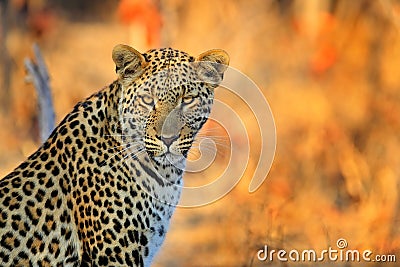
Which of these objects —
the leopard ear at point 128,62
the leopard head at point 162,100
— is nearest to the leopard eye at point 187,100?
the leopard head at point 162,100

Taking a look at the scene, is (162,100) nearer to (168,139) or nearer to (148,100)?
(148,100)

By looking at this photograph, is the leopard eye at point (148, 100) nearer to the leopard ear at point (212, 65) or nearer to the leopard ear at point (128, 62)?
the leopard ear at point (128, 62)

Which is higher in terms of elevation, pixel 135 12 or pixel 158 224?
pixel 135 12

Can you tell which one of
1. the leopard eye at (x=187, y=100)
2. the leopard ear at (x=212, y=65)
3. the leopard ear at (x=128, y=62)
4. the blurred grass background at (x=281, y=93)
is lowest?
the leopard eye at (x=187, y=100)

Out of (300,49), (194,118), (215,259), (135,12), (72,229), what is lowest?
(72,229)

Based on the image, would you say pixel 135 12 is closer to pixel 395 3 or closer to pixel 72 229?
pixel 395 3

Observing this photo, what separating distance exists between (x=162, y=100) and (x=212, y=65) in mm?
429

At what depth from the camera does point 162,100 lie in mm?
5695

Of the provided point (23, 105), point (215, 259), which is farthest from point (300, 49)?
point (215, 259)

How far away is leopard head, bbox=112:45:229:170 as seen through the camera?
223 inches

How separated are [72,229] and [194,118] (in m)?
0.98

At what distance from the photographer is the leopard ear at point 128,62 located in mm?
5742

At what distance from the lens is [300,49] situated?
54.7ft

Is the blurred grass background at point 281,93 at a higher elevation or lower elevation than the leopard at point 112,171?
higher
